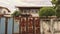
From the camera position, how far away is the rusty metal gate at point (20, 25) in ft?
31.8

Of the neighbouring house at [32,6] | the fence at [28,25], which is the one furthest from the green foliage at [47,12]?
the neighbouring house at [32,6]

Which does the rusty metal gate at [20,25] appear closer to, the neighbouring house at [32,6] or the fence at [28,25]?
the fence at [28,25]

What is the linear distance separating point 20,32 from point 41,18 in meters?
1.38

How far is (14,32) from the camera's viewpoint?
9898mm

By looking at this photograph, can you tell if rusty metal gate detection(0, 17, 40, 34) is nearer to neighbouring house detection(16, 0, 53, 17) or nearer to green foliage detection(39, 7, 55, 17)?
green foliage detection(39, 7, 55, 17)

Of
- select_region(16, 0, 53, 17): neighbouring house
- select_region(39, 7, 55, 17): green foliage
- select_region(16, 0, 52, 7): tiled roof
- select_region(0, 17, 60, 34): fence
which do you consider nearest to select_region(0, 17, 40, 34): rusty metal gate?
select_region(0, 17, 60, 34): fence

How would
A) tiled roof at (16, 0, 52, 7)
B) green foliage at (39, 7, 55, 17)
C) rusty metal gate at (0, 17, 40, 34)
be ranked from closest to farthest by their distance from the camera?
1. green foliage at (39, 7, 55, 17)
2. rusty metal gate at (0, 17, 40, 34)
3. tiled roof at (16, 0, 52, 7)

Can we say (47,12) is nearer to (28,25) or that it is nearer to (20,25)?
(28,25)

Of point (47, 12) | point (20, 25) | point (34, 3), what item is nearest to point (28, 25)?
point (20, 25)

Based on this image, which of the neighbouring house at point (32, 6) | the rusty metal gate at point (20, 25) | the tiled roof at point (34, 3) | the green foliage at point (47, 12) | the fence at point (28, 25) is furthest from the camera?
the tiled roof at point (34, 3)

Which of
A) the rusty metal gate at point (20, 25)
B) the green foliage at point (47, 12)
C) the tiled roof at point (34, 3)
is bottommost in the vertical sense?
the rusty metal gate at point (20, 25)

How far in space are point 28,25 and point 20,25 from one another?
42 cm

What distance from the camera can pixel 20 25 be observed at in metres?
9.80

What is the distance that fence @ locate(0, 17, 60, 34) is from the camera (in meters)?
9.17
